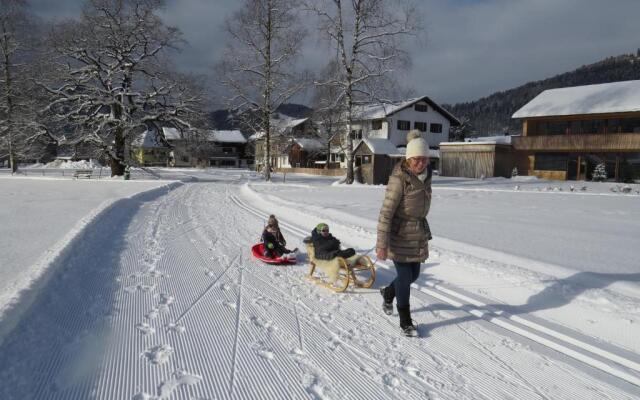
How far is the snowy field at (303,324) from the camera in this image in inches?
120

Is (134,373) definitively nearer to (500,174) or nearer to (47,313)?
(47,313)

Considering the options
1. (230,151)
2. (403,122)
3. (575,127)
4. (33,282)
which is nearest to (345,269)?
(33,282)

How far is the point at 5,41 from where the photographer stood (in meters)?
29.2

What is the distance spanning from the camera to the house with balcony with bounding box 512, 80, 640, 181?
28.5 metres

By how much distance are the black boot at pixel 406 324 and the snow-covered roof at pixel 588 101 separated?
3229 centimetres

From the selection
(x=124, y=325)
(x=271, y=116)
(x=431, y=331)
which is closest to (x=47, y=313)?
(x=124, y=325)

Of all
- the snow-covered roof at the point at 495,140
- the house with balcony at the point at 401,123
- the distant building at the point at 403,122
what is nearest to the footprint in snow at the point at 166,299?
the snow-covered roof at the point at 495,140

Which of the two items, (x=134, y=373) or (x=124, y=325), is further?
(x=124, y=325)

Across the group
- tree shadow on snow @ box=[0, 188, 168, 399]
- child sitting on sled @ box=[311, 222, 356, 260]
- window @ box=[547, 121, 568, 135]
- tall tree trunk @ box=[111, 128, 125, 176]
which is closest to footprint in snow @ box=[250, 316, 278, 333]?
tree shadow on snow @ box=[0, 188, 168, 399]

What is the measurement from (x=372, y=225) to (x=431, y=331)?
5.69m

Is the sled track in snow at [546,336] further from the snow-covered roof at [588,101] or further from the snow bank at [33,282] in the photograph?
the snow-covered roof at [588,101]

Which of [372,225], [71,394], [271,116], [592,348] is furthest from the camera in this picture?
[271,116]

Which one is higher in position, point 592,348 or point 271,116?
point 271,116

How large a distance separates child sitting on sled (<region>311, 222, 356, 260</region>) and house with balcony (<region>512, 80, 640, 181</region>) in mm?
31288
